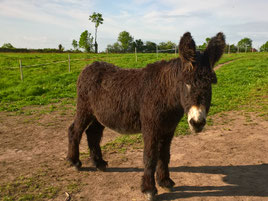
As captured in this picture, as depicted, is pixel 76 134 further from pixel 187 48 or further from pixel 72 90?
pixel 72 90

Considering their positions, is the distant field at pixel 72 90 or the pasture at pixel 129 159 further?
the distant field at pixel 72 90

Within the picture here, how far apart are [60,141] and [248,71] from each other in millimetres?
15238

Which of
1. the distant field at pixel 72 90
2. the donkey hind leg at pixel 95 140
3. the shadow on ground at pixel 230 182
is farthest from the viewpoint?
the distant field at pixel 72 90

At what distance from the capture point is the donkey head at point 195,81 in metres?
3.04

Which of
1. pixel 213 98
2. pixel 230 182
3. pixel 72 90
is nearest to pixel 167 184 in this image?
pixel 230 182

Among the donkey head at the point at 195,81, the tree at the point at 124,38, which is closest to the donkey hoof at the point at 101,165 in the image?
the donkey head at the point at 195,81

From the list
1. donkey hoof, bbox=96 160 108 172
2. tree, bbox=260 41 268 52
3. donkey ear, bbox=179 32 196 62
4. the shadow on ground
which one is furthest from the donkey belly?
tree, bbox=260 41 268 52

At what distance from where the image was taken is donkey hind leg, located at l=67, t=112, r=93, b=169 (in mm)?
4884

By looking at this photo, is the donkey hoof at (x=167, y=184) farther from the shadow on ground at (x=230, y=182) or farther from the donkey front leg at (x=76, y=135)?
the donkey front leg at (x=76, y=135)

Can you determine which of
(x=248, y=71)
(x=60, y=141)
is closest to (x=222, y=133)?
(x=60, y=141)

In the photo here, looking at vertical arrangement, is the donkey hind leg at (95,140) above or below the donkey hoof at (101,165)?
above

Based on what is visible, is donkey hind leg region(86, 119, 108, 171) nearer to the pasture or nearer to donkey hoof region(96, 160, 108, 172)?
donkey hoof region(96, 160, 108, 172)

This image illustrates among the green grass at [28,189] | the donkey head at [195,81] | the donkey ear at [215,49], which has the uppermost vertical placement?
the donkey ear at [215,49]

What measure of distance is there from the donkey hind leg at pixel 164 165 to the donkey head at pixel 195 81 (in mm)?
1142
